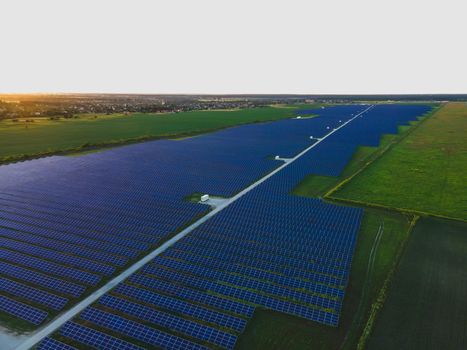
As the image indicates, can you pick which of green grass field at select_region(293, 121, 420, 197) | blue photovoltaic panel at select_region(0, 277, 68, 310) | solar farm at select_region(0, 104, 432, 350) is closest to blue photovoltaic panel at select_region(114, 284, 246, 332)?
solar farm at select_region(0, 104, 432, 350)

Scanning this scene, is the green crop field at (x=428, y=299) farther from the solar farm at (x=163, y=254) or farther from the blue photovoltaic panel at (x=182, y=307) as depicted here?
the blue photovoltaic panel at (x=182, y=307)

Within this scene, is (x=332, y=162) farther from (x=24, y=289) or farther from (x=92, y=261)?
(x=24, y=289)

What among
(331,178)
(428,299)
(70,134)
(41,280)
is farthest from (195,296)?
(70,134)

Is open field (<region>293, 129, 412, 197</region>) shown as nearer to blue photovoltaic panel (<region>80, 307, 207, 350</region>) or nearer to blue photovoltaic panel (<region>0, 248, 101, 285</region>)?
blue photovoltaic panel (<region>0, 248, 101, 285</region>)

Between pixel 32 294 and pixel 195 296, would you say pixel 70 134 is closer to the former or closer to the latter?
pixel 32 294

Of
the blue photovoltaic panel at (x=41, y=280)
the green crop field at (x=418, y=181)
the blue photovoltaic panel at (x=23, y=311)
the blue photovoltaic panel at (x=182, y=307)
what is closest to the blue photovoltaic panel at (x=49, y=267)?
the blue photovoltaic panel at (x=41, y=280)

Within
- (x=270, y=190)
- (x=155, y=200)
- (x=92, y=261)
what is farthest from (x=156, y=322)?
(x=270, y=190)
